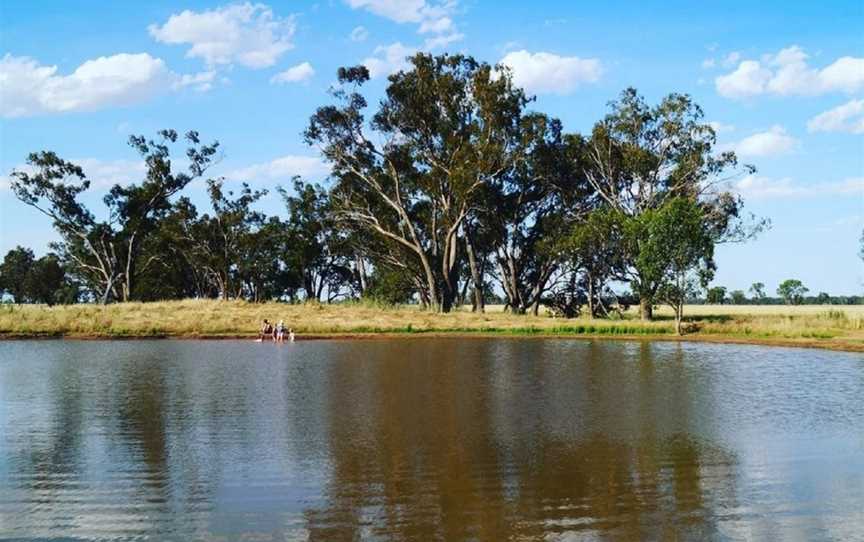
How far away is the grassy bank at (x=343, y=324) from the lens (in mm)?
43500

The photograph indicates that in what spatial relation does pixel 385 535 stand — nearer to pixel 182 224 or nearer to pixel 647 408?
pixel 647 408

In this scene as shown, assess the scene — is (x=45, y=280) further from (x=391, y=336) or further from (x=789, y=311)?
(x=789, y=311)

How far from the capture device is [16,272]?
10719 centimetres

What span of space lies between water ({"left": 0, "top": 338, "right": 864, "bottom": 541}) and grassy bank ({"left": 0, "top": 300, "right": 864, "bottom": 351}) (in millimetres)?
17045

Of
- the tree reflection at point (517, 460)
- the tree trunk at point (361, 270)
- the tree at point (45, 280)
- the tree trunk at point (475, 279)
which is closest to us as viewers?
the tree reflection at point (517, 460)

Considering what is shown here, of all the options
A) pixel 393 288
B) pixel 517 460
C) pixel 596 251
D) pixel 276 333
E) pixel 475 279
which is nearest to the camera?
pixel 517 460

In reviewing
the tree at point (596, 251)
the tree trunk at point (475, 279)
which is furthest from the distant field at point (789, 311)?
the tree trunk at point (475, 279)

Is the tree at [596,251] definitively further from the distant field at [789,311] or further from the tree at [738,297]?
the tree at [738,297]

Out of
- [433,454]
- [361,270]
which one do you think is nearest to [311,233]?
[361,270]

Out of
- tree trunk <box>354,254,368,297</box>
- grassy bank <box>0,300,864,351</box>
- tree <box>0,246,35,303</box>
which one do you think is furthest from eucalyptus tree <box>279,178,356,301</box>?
tree <box>0,246,35,303</box>

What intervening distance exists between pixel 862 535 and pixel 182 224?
76.7 m

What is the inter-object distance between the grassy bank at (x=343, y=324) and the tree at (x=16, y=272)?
6237cm

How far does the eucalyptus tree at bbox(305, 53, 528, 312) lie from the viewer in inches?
2210

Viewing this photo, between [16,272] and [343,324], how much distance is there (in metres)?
77.7
